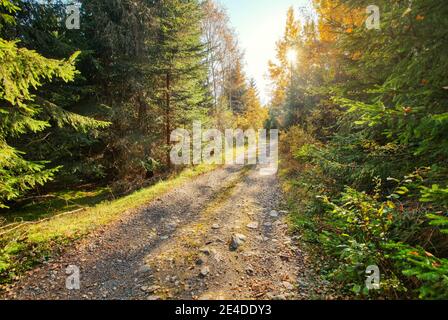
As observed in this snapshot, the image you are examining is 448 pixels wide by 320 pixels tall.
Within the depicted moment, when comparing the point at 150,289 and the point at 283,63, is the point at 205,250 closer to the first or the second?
the point at 150,289

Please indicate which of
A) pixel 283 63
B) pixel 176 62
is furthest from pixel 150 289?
pixel 283 63

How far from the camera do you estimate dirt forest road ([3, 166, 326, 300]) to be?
421 centimetres

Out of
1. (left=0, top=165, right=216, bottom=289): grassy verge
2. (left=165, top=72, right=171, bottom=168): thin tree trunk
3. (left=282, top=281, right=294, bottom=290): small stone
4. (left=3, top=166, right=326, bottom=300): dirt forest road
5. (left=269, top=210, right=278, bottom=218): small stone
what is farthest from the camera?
(left=165, top=72, right=171, bottom=168): thin tree trunk

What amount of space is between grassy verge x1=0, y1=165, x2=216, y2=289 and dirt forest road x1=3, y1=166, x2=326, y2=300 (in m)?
0.34

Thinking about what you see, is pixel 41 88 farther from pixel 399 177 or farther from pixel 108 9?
pixel 399 177

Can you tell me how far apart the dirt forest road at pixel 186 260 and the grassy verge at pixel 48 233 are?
0.34 metres

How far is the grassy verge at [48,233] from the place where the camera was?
5.05 meters

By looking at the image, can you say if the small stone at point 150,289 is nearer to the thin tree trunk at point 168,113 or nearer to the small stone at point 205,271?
the small stone at point 205,271

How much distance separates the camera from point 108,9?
11.7 metres

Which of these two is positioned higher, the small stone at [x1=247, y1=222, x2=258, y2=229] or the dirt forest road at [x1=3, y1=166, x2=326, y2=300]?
the small stone at [x1=247, y1=222, x2=258, y2=229]

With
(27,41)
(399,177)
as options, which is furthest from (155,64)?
(399,177)

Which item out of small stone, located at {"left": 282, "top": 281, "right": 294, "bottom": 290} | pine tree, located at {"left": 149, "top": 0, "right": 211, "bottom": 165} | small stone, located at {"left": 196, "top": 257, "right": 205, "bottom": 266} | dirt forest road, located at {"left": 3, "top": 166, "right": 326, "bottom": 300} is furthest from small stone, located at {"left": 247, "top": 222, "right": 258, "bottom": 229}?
pine tree, located at {"left": 149, "top": 0, "right": 211, "bottom": 165}

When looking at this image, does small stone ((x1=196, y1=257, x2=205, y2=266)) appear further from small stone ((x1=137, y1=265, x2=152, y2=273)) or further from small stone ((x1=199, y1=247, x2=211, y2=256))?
small stone ((x1=137, y1=265, x2=152, y2=273))

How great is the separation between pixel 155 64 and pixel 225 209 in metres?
8.80
